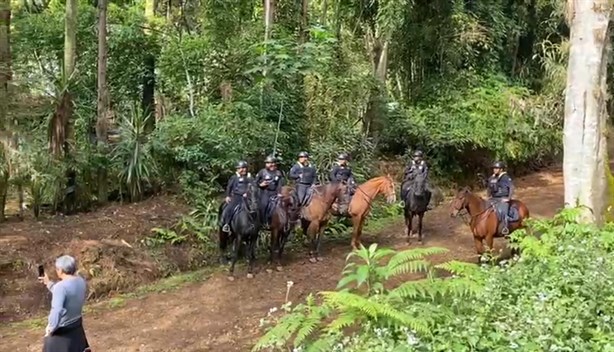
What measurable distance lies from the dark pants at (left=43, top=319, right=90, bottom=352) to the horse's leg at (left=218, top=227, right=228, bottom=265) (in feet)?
17.0

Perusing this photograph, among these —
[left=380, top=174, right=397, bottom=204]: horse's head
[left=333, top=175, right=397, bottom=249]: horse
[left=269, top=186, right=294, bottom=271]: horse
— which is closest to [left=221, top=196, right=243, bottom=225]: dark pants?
[left=269, top=186, right=294, bottom=271]: horse

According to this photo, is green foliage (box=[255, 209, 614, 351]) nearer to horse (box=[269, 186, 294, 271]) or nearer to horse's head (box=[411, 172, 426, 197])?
horse (box=[269, 186, 294, 271])

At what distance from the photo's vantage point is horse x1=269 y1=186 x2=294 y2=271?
1161 centimetres

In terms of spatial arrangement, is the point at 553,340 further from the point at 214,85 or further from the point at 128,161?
the point at 214,85

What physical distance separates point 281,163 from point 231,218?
4.56m

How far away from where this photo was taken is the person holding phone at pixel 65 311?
6.07 meters

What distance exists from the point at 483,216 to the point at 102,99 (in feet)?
27.3

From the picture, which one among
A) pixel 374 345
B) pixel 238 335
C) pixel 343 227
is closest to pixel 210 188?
pixel 343 227

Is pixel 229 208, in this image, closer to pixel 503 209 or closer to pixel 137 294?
pixel 137 294

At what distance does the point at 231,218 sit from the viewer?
36.4ft

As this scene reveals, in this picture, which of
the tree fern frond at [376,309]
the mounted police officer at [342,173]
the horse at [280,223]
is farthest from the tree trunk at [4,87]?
the tree fern frond at [376,309]

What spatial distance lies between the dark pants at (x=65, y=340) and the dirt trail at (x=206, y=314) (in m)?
2.05

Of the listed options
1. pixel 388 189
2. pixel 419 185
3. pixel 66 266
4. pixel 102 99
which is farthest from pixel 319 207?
pixel 66 266

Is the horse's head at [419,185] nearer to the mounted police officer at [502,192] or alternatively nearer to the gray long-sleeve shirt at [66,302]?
the mounted police officer at [502,192]
